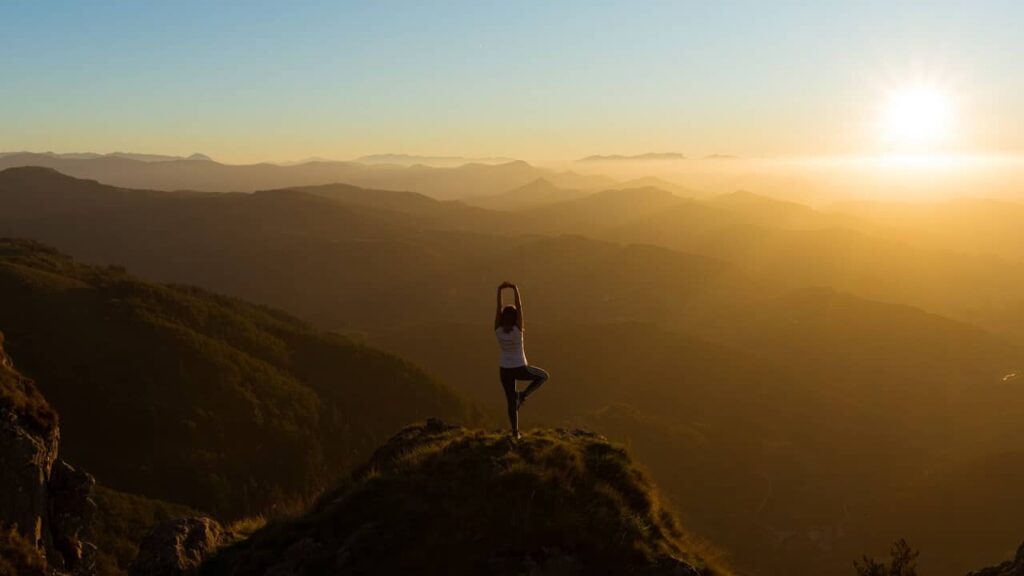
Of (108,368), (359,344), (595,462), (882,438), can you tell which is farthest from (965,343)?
(595,462)

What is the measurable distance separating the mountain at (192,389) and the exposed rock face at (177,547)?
51170mm

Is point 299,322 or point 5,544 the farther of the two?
point 299,322

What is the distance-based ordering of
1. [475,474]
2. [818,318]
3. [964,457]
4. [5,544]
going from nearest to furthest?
[475,474], [5,544], [964,457], [818,318]

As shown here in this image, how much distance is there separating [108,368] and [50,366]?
17.7 ft

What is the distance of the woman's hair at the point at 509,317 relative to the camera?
14047 mm

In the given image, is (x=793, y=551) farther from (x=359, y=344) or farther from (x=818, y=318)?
(x=818, y=318)

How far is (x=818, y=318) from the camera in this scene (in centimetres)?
19525

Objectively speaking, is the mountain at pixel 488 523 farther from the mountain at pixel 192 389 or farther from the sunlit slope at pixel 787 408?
the sunlit slope at pixel 787 408

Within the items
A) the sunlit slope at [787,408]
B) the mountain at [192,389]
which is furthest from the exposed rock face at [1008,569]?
the sunlit slope at [787,408]

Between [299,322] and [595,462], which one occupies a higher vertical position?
[595,462]

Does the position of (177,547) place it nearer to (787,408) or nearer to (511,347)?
(511,347)

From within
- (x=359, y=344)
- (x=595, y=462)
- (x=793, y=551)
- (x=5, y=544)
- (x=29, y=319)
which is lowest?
(x=793, y=551)

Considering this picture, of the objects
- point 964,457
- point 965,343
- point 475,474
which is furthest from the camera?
point 965,343

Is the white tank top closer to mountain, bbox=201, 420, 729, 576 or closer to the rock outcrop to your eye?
mountain, bbox=201, 420, 729, 576
